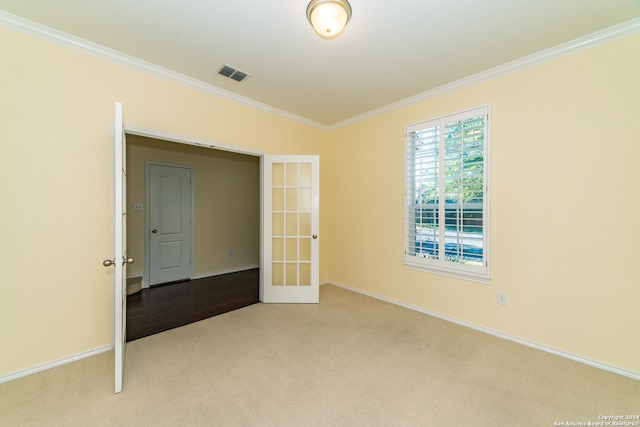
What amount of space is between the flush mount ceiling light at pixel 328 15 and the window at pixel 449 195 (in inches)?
72.2

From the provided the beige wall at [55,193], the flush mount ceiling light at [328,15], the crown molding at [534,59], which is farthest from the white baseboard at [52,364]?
the crown molding at [534,59]

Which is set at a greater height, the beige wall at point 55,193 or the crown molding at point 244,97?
the crown molding at point 244,97

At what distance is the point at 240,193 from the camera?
5859 mm

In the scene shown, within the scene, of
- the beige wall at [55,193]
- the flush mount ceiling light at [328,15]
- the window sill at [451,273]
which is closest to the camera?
the flush mount ceiling light at [328,15]

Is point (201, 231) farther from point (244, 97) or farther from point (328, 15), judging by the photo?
Answer: point (328, 15)

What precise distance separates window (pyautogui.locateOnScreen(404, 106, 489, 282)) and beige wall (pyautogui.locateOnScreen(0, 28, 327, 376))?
10.4ft

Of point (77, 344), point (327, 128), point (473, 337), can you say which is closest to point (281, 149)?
point (327, 128)

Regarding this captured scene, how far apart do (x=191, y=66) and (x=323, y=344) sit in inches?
124

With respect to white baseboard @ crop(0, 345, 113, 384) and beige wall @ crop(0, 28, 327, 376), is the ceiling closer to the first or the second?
beige wall @ crop(0, 28, 327, 376)

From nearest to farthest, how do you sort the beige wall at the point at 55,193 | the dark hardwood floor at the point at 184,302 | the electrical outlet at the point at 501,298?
1. the beige wall at the point at 55,193
2. the electrical outlet at the point at 501,298
3. the dark hardwood floor at the point at 184,302

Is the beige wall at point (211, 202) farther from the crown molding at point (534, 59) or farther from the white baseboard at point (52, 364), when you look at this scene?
the crown molding at point (534, 59)

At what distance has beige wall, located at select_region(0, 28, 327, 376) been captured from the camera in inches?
80.7

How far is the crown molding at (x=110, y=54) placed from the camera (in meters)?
2.06

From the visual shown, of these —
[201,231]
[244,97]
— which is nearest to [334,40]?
[244,97]
